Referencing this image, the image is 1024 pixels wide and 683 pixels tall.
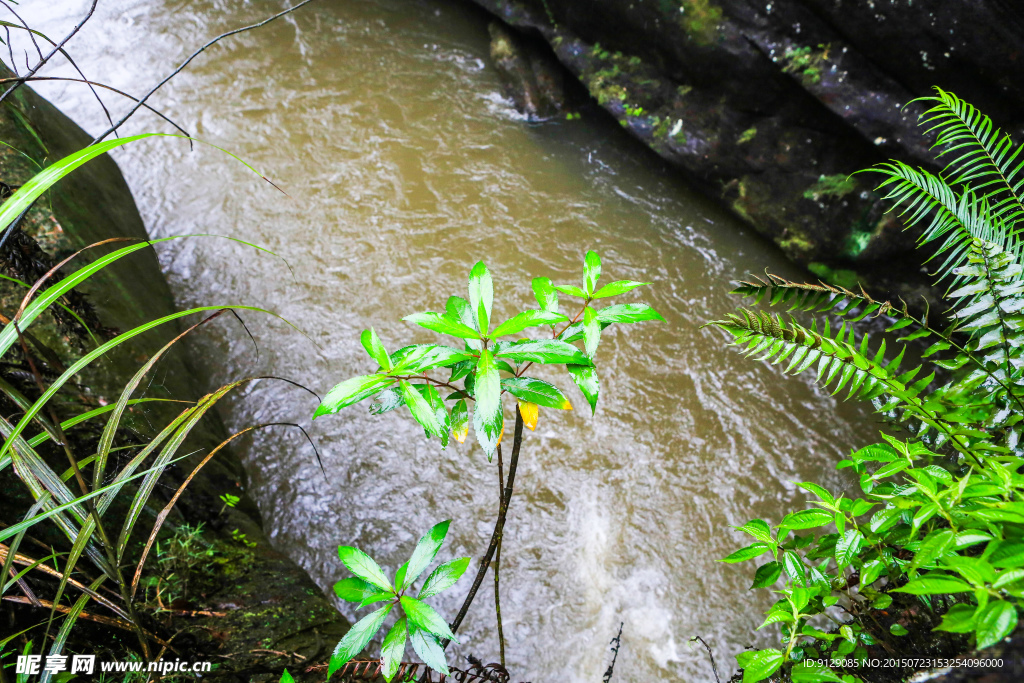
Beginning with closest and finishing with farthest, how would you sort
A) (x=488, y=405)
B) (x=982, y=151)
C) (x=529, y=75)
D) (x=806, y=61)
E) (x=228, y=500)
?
(x=488, y=405) → (x=982, y=151) → (x=228, y=500) → (x=806, y=61) → (x=529, y=75)

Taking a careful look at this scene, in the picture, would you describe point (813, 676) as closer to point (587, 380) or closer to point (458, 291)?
point (587, 380)

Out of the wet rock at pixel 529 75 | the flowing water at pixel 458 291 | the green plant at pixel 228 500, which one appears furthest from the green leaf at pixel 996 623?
the wet rock at pixel 529 75

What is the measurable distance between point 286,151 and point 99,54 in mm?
2496

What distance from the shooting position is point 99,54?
16.8 feet

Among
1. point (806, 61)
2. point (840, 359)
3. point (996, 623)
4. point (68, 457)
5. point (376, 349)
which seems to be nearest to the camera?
point (996, 623)

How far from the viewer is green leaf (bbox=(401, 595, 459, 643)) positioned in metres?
1.06

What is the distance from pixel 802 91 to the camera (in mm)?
3732

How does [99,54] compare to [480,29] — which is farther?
[480,29]

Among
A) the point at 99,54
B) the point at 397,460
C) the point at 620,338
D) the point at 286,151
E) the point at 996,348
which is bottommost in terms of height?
the point at 397,460

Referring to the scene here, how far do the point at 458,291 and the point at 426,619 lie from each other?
2.75 metres

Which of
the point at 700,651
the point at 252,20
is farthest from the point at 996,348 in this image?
the point at 252,20

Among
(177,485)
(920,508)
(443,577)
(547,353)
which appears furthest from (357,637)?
(177,485)

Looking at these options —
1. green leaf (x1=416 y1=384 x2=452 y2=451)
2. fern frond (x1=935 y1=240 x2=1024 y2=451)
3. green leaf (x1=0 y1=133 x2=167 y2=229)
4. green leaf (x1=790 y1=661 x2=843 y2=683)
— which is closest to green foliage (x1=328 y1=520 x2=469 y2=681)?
green leaf (x1=416 y1=384 x2=452 y2=451)

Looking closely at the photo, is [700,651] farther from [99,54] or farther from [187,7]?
[187,7]
